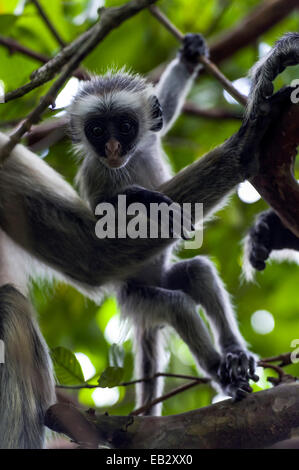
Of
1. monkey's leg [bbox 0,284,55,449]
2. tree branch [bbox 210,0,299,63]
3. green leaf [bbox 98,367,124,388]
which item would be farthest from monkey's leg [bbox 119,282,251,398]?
tree branch [bbox 210,0,299,63]

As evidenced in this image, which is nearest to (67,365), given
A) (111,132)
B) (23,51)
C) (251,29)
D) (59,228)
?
(59,228)

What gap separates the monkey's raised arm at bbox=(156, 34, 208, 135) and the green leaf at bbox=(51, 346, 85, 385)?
234cm

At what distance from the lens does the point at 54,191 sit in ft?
14.5

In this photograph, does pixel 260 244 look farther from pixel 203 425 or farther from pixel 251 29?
pixel 251 29

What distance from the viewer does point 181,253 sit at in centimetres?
652

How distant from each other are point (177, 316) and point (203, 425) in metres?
1.22

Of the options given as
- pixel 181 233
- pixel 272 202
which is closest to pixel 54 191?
pixel 181 233

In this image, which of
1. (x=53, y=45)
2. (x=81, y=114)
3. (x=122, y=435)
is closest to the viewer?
(x=122, y=435)

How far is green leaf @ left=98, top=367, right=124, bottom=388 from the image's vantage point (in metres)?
3.63

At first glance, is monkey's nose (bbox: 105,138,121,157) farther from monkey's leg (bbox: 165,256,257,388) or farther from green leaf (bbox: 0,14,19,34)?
green leaf (bbox: 0,14,19,34)
